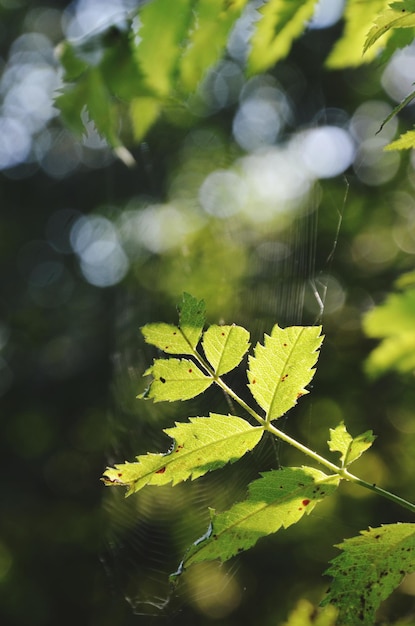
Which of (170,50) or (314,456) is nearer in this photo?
(314,456)

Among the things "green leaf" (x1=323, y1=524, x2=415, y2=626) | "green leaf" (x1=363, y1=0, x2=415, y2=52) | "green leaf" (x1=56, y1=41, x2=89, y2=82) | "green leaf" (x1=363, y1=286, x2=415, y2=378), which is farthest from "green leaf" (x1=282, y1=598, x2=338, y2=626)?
"green leaf" (x1=56, y1=41, x2=89, y2=82)

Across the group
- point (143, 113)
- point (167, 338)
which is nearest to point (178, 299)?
point (143, 113)

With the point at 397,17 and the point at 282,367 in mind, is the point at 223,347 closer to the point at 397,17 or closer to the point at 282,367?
the point at 282,367

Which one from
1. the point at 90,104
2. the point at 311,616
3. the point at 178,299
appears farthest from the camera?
the point at 178,299

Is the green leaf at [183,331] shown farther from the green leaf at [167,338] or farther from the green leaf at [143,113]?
the green leaf at [143,113]

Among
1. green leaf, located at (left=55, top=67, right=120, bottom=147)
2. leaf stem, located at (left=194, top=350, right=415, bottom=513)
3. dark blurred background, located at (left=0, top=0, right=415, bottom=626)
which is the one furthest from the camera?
dark blurred background, located at (left=0, top=0, right=415, bottom=626)

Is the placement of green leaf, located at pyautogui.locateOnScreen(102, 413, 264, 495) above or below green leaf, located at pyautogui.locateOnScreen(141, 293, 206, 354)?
below

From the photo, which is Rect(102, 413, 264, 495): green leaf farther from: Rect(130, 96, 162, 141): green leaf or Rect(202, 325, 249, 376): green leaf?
Rect(130, 96, 162, 141): green leaf
